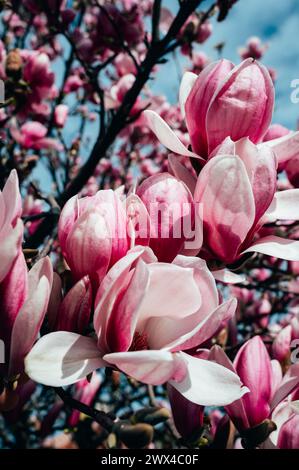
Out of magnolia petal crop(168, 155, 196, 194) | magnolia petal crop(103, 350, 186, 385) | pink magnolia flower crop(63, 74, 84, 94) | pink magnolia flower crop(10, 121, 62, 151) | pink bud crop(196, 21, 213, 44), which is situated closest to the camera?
magnolia petal crop(103, 350, 186, 385)

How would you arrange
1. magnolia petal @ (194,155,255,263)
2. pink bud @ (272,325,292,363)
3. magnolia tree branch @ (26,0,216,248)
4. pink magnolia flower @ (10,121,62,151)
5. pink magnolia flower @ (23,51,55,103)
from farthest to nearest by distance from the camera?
pink magnolia flower @ (10,121,62,151)
pink magnolia flower @ (23,51,55,103)
magnolia tree branch @ (26,0,216,248)
pink bud @ (272,325,292,363)
magnolia petal @ (194,155,255,263)

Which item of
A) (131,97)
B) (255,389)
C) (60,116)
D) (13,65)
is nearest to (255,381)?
(255,389)

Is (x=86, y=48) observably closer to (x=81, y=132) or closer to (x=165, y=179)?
(x=81, y=132)

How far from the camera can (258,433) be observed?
2.38ft

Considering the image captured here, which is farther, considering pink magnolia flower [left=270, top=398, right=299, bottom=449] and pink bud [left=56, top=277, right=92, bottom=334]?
pink magnolia flower [left=270, top=398, right=299, bottom=449]

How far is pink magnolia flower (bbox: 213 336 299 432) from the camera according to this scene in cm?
72

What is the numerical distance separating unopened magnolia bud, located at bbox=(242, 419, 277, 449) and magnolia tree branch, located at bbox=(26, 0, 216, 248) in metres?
0.77

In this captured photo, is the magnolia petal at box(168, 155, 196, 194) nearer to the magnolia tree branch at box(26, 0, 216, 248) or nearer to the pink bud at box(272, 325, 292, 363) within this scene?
the pink bud at box(272, 325, 292, 363)

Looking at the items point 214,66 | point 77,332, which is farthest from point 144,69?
point 77,332

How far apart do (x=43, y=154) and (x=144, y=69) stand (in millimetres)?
1593

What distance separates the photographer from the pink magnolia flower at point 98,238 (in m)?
0.54

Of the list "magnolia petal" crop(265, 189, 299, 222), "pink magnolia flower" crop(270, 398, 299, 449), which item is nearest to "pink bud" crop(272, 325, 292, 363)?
"pink magnolia flower" crop(270, 398, 299, 449)

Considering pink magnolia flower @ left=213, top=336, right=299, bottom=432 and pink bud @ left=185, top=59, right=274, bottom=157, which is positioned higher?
pink bud @ left=185, top=59, right=274, bottom=157

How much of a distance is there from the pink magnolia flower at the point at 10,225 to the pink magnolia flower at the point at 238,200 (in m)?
0.22
